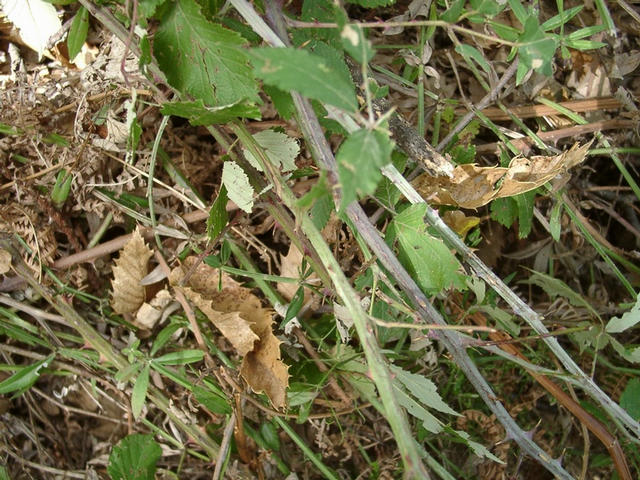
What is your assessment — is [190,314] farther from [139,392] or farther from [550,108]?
[550,108]

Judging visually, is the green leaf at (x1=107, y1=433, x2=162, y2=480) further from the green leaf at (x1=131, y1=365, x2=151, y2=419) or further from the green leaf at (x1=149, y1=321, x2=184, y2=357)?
the green leaf at (x1=149, y1=321, x2=184, y2=357)

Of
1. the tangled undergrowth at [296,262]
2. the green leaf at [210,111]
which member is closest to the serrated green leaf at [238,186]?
the tangled undergrowth at [296,262]

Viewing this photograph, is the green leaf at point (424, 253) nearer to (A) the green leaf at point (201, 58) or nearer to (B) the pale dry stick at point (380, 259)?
(B) the pale dry stick at point (380, 259)

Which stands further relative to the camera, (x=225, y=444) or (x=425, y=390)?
(x=225, y=444)

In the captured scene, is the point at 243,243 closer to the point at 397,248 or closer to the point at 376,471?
the point at 397,248

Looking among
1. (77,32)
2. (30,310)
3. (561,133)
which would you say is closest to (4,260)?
(30,310)

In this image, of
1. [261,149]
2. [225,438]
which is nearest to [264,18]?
[261,149]

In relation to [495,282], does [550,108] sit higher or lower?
higher
